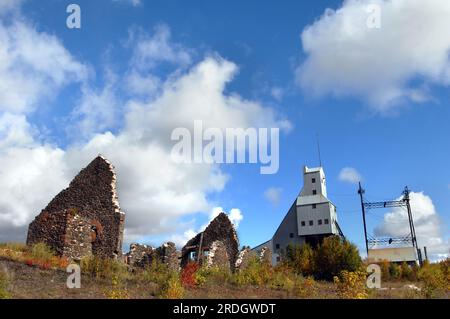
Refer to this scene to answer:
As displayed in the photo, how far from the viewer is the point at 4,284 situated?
11.3 metres

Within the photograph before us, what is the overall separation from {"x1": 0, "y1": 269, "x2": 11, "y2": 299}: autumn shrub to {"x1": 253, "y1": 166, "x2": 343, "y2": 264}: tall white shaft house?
4191 centimetres

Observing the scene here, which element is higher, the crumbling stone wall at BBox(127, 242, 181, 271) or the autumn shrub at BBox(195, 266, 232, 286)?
the crumbling stone wall at BBox(127, 242, 181, 271)

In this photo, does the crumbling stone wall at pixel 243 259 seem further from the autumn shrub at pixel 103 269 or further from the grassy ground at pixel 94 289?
the autumn shrub at pixel 103 269

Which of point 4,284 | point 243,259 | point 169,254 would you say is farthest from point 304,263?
point 4,284

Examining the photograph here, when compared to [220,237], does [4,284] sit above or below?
below

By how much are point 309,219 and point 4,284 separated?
46.3 m

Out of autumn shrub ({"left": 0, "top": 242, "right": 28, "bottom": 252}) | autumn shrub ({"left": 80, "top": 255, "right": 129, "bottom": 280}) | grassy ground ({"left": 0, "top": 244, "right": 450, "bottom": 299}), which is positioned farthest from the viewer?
autumn shrub ({"left": 0, "top": 242, "right": 28, "bottom": 252})

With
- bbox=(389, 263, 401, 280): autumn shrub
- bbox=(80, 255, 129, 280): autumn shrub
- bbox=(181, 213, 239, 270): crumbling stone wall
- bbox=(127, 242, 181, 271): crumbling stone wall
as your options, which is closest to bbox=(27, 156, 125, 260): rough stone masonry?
bbox=(127, 242, 181, 271): crumbling stone wall

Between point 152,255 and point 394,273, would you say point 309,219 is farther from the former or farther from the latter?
point 152,255

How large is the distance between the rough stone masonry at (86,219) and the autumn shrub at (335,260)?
16.1 meters

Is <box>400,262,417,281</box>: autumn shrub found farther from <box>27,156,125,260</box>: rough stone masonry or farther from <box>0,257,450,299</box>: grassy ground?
<box>27,156,125,260</box>: rough stone masonry

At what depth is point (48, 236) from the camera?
21094 mm

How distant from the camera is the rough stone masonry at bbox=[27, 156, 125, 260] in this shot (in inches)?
821

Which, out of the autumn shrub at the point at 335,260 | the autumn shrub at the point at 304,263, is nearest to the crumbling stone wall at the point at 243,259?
the autumn shrub at the point at 304,263
